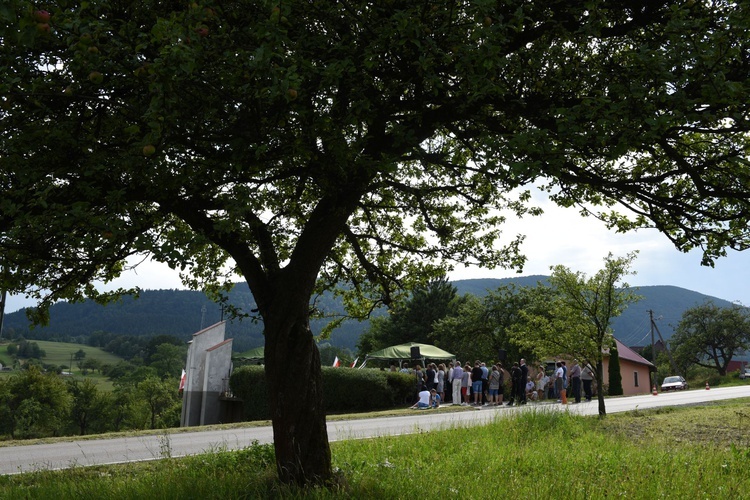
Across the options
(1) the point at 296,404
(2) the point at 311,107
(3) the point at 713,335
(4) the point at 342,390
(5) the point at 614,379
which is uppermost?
(2) the point at 311,107

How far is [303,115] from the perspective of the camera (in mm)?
5684

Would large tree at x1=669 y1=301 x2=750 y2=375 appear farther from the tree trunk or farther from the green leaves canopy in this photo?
the tree trunk

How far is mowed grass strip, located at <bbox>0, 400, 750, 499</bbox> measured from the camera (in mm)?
6832

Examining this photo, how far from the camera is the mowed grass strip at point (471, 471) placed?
683cm

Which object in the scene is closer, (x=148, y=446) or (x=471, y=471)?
(x=471, y=471)

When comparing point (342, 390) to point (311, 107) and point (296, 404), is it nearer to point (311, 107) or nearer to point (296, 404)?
point (296, 404)

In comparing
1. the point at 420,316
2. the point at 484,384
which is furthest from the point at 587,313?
the point at 420,316

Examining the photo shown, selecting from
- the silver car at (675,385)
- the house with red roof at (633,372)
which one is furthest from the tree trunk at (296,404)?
the silver car at (675,385)

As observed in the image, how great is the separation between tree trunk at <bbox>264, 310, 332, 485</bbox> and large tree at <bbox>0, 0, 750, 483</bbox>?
0.02 metres

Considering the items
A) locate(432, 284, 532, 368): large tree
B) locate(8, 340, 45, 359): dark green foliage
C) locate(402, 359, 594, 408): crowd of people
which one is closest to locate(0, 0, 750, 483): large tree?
locate(402, 359, 594, 408): crowd of people

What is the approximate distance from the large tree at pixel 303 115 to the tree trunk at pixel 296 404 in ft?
0.08

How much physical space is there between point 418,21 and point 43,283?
5851 mm

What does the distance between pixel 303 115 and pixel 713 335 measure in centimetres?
9846

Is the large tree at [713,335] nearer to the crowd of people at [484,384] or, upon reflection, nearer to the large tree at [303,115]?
the crowd of people at [484,384]
